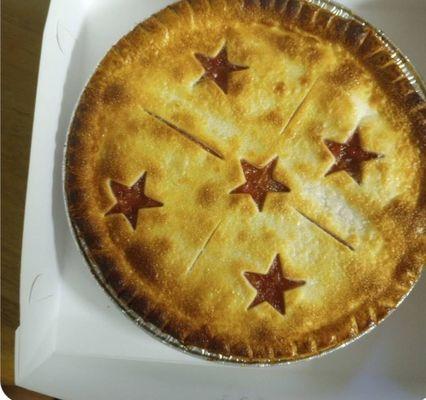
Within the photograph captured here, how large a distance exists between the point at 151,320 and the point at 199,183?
34cm

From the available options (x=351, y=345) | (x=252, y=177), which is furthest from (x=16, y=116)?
(x=351, y=345)

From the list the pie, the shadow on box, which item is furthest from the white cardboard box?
the pie

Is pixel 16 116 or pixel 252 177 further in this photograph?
pixel 16 116

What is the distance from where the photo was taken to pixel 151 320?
1.33 metres

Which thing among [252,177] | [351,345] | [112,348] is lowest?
[112,348]

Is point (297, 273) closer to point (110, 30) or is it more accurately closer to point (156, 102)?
point (156, 102)

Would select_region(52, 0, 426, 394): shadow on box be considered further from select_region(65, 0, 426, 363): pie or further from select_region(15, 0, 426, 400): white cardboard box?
select_region(65, 0, 426, 363): pie

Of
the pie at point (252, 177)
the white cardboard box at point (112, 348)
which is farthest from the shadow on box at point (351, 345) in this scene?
the pie at point (252, 177)

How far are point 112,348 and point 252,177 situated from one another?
1.87ft

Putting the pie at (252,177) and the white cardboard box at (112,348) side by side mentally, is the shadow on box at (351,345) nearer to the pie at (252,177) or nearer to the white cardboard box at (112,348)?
the white cardboard box at (112,348)

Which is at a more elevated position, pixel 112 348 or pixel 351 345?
pixel 351 345

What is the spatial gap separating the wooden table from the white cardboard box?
0.23 feet

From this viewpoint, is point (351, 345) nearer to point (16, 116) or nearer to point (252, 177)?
point (252, 177)

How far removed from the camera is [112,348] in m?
1.46
